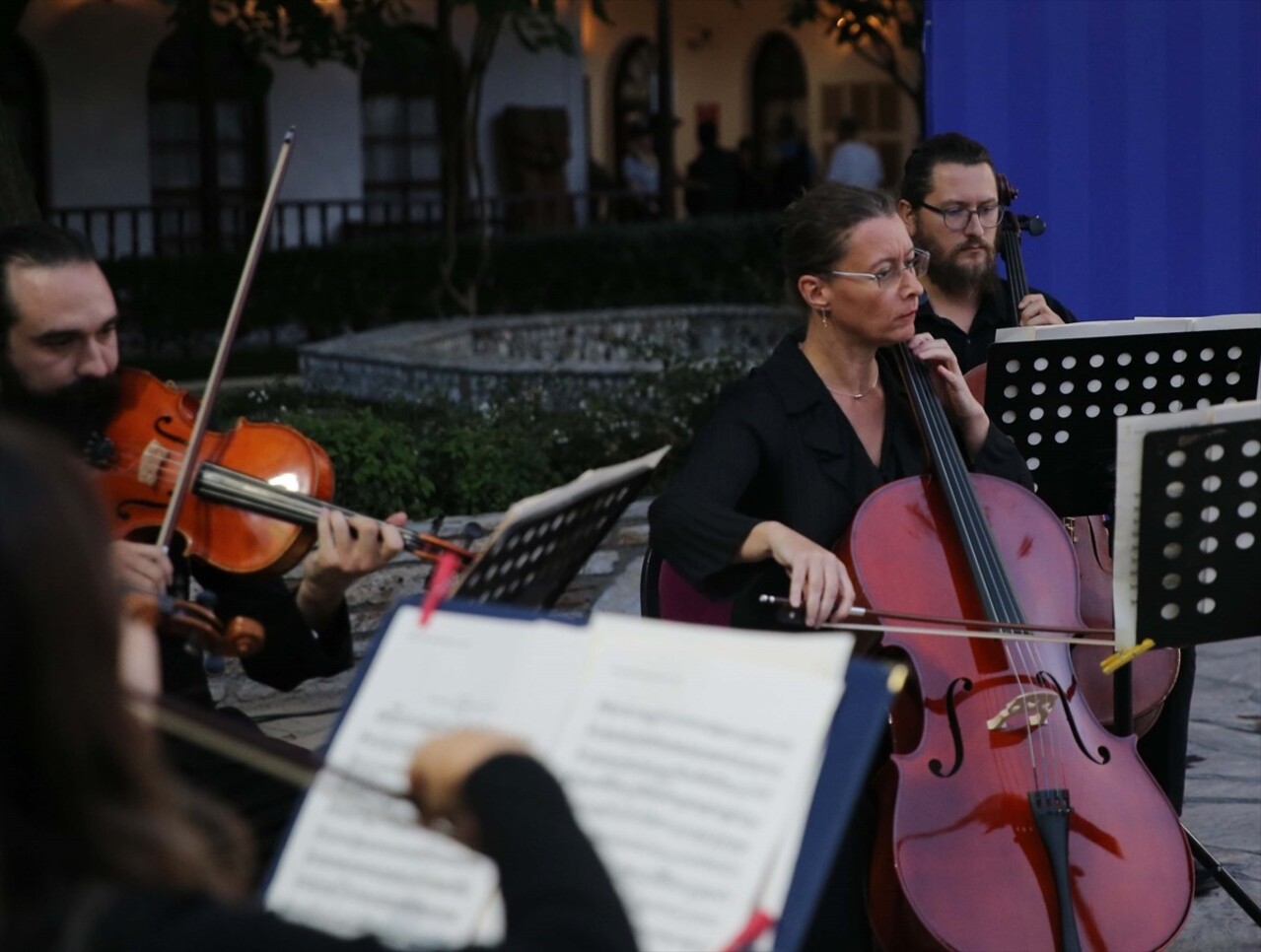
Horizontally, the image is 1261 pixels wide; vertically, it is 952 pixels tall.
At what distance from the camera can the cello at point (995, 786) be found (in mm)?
2662

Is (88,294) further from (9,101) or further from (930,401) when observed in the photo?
(9,101)

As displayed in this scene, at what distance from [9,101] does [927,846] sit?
12.0 meters

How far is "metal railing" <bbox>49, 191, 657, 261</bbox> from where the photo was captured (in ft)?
44.0

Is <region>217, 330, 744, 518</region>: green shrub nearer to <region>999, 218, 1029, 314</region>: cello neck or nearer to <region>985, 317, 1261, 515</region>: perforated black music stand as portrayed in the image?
<region>999, 218, 1029, 314</region>: cello neck

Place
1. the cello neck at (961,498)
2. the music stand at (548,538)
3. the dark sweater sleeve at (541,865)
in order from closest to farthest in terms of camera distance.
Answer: the dark sweater sleeve at (541,865)
the music stand at (548,538)
the cello neck at (961,498)

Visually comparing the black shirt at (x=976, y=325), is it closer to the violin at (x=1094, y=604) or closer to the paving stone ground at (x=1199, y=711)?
the violin at (x=1094, y=604)

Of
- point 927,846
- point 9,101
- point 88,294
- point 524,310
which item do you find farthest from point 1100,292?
point 9,101

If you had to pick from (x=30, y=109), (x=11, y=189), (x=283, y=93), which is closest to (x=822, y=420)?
(x=11, y=189)

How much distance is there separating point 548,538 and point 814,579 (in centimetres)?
67

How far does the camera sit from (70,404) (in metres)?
2.78

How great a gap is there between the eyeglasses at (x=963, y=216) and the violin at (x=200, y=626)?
6.35 ft

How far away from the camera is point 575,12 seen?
15.0 m

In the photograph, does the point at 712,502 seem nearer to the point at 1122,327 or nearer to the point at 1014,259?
the point at 1122,327

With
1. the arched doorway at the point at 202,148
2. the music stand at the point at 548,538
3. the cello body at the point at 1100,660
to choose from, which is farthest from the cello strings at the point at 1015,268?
the arched doorway at the point at 202,148
